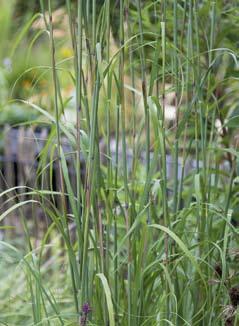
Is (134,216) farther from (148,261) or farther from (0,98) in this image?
(0,98)

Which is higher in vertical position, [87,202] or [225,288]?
[87,202]

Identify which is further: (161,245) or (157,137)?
(161,245)

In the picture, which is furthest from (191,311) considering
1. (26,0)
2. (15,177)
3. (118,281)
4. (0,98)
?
(0,98)

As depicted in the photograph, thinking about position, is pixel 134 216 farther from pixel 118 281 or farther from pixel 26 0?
pixel 26 0

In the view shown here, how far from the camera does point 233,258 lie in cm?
171

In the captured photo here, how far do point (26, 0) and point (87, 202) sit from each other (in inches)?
74.6

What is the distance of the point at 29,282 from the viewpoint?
1.47 metres

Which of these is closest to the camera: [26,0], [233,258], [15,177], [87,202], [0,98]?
[87,202]

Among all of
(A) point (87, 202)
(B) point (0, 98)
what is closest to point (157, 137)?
(A) point (87, 202)

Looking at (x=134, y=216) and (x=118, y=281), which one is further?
(x=118, y=281)

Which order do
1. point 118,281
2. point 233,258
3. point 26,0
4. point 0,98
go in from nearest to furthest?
point 118,281 → point 233,258 → point 26,0 → point 0,98

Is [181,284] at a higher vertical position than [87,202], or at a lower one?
lower

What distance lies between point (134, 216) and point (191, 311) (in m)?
0.28

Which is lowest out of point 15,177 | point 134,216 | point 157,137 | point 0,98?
point 15,177
